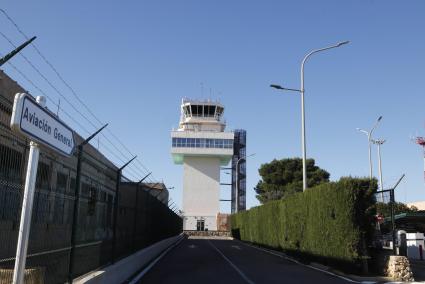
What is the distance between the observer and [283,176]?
272 feet

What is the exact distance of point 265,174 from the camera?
85250mm

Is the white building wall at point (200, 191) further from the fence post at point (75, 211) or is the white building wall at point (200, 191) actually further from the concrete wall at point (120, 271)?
the fence post at point (75, 211)

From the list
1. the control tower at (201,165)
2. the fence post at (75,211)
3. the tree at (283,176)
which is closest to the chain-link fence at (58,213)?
the fence post at (75,211)

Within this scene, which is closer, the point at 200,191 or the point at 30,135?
the point at 30,135

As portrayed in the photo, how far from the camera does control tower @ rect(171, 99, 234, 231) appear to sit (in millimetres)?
89750

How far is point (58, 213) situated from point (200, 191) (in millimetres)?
83202

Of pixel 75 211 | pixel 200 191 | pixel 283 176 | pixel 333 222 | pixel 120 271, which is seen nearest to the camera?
pixel 75 211

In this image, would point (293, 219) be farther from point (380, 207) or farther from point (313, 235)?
point (380, 207)

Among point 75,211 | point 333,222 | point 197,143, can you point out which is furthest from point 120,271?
point 197,143

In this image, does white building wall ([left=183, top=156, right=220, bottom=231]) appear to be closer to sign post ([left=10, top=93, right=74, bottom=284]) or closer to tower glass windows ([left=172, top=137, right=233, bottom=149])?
tower glass windows ([left=172, top=137, right=233, bottom=149])

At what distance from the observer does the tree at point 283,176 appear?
79.8 metres

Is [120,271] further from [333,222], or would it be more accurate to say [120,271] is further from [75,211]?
[333,222]

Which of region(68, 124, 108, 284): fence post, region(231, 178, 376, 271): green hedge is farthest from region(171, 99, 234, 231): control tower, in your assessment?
region(68, 124, 108, 284): fence post

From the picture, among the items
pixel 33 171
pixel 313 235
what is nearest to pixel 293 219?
pixel 313 235
